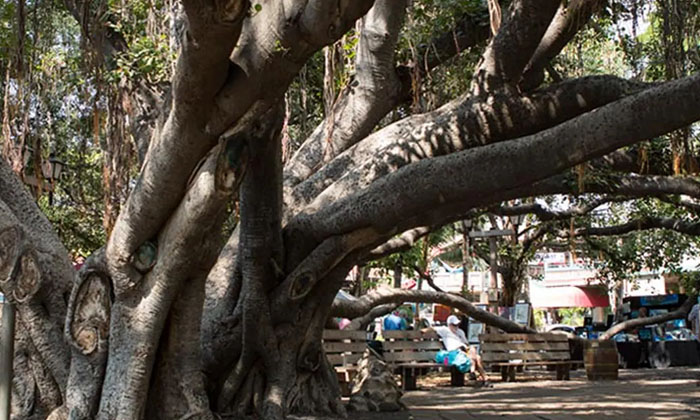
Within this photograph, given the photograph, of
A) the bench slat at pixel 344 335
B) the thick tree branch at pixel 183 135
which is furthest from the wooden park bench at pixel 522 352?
the thick tree branch at pixel 183 135

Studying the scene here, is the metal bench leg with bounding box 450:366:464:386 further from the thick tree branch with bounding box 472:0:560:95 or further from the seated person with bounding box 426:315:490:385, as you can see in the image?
the thick tree branch with bounding box 472:0:560:95

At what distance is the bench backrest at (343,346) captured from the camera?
11.5 m

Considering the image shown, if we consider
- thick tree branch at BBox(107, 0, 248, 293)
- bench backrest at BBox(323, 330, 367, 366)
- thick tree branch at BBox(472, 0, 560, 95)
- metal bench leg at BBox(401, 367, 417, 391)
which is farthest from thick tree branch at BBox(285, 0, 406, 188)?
metal bench leg at BBox(401, 367, 417, 391)

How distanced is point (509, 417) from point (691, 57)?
3.67 m

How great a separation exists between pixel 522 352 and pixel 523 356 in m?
0.10

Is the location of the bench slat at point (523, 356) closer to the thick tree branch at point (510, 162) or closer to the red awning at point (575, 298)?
the thick tree branch at point (510, 162)

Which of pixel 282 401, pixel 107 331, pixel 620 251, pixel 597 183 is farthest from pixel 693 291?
pixel 107 331

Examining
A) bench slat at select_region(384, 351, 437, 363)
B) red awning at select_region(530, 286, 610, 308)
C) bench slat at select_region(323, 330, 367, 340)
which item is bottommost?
bench slat at select_region(384, 351, 437, 363)

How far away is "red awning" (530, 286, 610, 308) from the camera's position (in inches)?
1243

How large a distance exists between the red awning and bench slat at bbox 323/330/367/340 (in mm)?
21206

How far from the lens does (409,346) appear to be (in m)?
12.9

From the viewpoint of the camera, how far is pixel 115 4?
7.84 m

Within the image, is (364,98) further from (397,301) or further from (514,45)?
(397,301)

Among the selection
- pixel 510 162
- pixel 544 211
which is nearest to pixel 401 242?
pixel 510 162
